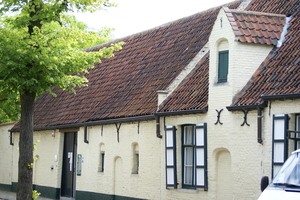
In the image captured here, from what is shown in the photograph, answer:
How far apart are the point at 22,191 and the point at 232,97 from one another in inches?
308

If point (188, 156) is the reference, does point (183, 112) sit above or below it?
above

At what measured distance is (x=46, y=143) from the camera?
29.8 metres

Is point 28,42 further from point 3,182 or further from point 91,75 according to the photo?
point 3,182

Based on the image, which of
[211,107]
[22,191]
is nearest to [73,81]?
[22,191]

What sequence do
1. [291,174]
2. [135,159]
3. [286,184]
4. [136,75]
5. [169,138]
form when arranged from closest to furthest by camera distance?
1. [286,184]
2. [291,174]
3. [169,138]
4. [135,159]
5. [136,75]

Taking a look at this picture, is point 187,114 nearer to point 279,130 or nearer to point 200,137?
point 200,137

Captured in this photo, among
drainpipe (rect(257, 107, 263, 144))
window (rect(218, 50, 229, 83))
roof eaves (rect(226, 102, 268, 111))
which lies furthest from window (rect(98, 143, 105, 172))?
drainpipe (rect(257, 107, 263, 144))

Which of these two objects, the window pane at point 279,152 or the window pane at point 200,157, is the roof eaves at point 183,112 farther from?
the window pane at point 279,152

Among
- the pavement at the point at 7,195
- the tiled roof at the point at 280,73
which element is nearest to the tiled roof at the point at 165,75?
the tiled roof at the point at 280,73

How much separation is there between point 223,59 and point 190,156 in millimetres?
3284

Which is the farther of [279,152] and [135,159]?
[135,159]

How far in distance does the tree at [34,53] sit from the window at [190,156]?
13.2 feet

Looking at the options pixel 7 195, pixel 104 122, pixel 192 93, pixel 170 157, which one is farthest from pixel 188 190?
pixel 7 195

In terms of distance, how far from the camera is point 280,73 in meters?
16.6
